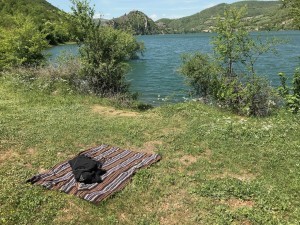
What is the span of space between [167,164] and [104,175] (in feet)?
5.26

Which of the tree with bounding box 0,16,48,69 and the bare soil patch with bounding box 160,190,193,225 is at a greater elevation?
the tree with bounding box 0,16,48,69

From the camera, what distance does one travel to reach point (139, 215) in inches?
250

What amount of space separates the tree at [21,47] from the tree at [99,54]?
19.8 feet

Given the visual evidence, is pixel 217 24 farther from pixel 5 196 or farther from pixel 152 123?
pixel 5 196

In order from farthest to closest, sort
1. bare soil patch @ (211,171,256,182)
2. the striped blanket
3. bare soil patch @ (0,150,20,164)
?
bare soil patch @ (0,150,20,164), bare soil patch @ (211,171,256,182), the striped blanket

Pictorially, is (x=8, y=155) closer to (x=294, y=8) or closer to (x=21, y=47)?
(x=294, y=8)

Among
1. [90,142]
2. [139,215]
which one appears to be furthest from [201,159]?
[90,142]

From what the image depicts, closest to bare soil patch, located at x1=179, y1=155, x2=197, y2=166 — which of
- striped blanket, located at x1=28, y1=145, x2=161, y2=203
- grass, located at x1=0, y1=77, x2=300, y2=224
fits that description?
grass, located at x1=0, y1=77, x2=300, y2=224

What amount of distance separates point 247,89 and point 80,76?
8.49m

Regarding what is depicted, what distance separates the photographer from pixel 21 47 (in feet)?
70.9

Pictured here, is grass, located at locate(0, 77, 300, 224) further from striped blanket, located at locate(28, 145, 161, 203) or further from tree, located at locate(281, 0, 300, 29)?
tree, located at locate(281, 0, 300, 29)

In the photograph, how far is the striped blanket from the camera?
7073 millimetres

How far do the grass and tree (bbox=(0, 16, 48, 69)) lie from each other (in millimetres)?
9050

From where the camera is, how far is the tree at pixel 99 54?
1667 cm
